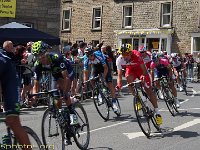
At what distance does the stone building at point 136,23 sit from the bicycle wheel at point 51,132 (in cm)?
2736

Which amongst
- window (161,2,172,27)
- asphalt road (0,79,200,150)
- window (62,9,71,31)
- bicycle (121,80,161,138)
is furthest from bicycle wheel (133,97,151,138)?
window (62,9,71,31)

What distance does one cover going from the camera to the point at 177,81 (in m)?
18.4

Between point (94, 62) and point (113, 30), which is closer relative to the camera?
point (94, 62)

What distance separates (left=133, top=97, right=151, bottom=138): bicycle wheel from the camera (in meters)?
9.03

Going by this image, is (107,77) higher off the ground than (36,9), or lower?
lower

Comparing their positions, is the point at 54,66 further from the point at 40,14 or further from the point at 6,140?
the point at 40,14

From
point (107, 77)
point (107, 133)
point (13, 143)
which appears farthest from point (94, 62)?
point (13, 143)

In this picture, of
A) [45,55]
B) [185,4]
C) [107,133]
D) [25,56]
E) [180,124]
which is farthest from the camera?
[185,4]

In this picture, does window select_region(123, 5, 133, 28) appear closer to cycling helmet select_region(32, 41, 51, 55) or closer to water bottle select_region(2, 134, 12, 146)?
cycling helmet select_region(32, 41, 51, 55)

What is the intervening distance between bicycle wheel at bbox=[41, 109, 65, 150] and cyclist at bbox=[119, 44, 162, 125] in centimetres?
299

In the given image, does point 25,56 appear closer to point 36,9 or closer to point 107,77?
point 107,77

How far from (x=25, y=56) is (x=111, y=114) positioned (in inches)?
165

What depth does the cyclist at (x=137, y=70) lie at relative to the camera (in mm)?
9688

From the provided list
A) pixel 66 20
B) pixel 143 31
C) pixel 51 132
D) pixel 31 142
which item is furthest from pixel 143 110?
pixel 66 20
